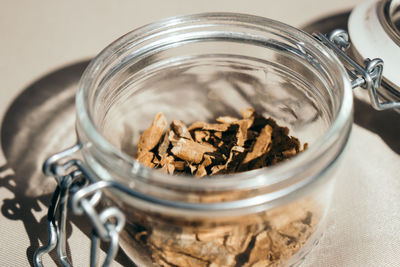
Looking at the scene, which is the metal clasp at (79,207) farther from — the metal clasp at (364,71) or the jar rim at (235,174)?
the metal clasp at (364,71)

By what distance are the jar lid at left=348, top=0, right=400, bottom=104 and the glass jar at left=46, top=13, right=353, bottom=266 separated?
0.10 metres

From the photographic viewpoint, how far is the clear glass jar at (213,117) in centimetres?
35

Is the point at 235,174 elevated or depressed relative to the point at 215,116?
elevated

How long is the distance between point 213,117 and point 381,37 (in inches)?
9.0

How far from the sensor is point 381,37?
0.56m

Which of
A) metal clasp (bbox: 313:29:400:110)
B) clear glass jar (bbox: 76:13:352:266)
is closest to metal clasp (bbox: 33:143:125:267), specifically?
clear glass jar (bbox: 76:13:352:266)

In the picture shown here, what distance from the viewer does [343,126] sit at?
374mm

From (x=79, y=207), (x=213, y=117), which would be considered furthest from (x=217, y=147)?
(x=79, y=207)

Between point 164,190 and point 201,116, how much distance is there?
0.93ft

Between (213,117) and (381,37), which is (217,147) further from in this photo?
(381,37)

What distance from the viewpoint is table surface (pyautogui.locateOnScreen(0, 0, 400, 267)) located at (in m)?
0.50

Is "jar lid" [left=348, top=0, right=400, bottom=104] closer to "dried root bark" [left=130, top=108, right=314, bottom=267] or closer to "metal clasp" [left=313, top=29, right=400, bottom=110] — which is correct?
"metal clasp" [left=313, top=29, right=400, bottom=110]

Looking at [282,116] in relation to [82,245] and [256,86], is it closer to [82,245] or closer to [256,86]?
[256,86]

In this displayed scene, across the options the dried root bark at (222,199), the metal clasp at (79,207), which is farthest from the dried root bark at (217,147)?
the metal clasp at (79,207)
